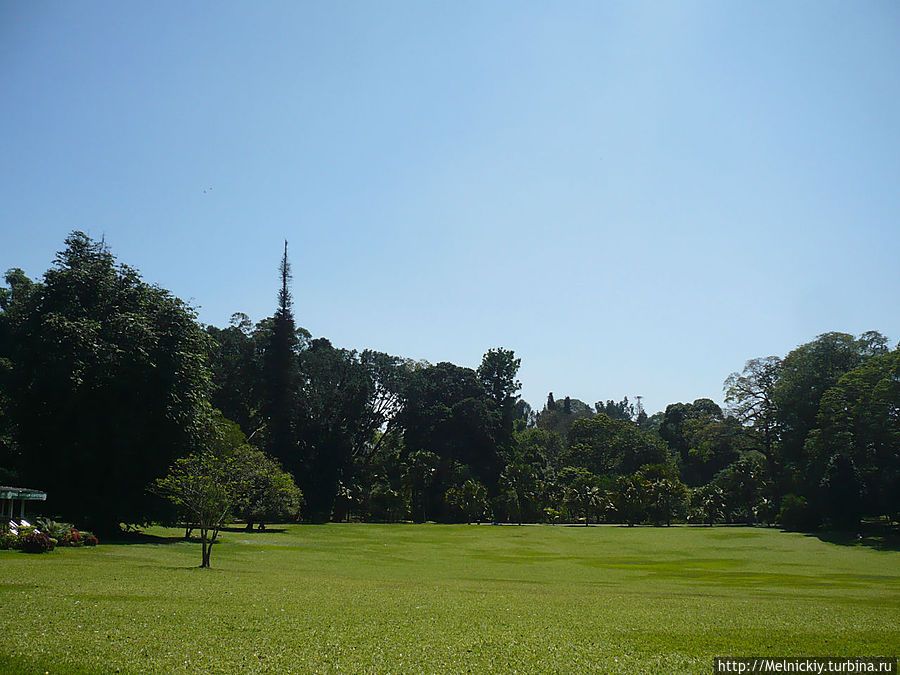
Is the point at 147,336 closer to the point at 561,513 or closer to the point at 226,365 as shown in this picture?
the point at 226,365

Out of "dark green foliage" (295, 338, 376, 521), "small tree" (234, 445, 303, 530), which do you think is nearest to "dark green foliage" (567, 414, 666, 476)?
"dark green foliage" (295, 338, 376, 521)

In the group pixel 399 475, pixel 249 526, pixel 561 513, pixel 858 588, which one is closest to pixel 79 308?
pixel 249 526

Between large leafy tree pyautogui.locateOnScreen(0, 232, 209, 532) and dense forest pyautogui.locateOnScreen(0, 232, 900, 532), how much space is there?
135 mm

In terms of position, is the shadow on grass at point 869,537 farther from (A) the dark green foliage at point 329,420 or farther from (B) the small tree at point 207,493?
(A) the dark green foliage at point 329,420

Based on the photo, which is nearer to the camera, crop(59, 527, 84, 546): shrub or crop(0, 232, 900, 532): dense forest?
crop(59, 527, 84, 546): shrub

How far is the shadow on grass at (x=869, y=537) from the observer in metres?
53.5

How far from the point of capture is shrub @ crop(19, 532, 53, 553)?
98.3ft

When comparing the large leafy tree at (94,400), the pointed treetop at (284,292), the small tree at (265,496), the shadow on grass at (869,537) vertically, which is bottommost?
the shadow on grass at (869,537)

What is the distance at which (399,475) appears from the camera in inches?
3671

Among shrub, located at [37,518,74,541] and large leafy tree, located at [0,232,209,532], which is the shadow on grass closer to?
large leafy tree, located at [0,232,209,532]

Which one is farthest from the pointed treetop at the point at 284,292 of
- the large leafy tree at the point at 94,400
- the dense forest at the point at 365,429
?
the large leafy tree at the point at 94,400

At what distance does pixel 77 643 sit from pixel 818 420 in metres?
69.5

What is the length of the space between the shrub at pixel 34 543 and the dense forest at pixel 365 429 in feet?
20.2

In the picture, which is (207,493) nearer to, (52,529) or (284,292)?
(52,529)
